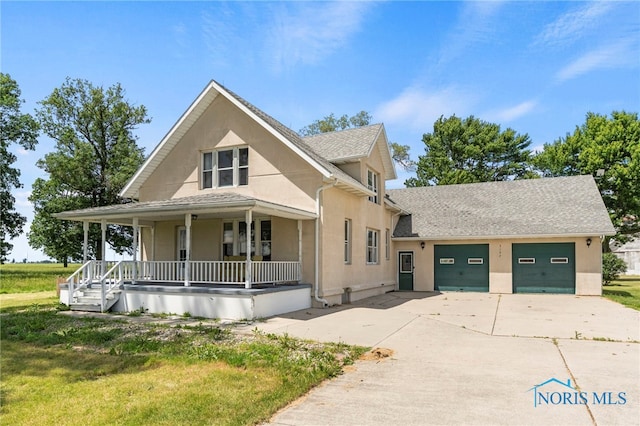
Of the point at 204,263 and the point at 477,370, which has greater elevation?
the point at 204,263

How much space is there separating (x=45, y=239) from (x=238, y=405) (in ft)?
128

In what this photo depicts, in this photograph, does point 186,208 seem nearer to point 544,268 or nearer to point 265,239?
point 265,239

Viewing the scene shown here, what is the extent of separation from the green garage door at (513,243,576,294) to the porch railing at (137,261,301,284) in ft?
37.2

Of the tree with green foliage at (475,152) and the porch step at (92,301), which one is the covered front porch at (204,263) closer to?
the porch step at (92,301)

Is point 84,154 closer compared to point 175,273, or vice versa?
point 175,273

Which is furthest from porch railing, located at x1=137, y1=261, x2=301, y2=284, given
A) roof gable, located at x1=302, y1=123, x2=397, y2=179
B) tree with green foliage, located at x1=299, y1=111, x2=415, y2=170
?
tree with green foliage, located at x1=299, y1=111, x2=415, y2=170

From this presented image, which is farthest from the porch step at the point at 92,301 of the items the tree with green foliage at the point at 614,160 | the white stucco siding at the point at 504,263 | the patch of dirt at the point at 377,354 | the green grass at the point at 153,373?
the tree with green foliage at the point at 614,160

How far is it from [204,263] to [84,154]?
81.8ft

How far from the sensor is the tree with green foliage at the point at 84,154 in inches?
1348

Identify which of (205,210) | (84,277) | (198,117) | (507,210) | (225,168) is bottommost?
(84,277)

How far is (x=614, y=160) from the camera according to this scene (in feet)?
103

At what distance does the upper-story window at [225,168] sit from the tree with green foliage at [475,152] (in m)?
27.8

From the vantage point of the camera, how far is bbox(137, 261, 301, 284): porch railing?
12812 mm

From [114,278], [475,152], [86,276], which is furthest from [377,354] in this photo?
[475,152]
